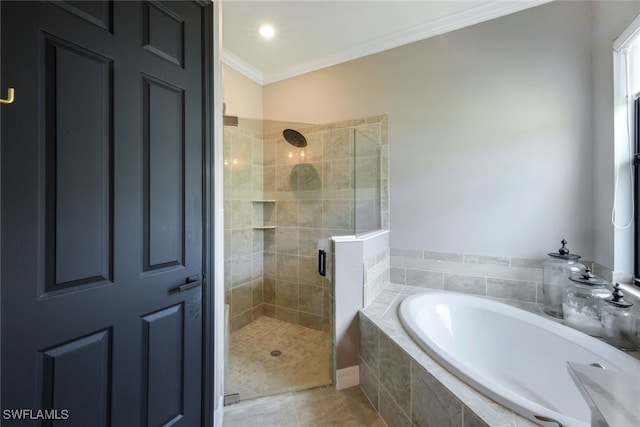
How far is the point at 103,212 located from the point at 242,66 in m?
2.33

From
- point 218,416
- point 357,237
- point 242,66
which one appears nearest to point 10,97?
point 218,416

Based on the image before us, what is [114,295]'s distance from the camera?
956mm

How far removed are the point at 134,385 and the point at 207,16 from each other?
1.82 metres

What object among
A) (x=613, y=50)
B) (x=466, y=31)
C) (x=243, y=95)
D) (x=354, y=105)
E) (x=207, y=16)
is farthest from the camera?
(x=243, y=95)

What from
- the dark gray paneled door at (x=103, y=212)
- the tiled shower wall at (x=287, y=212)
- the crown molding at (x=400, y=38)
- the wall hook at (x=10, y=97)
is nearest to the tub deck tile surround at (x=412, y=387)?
the tiled shower wall at (x=287, y=212)

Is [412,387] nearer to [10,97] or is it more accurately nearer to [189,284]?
[189,284]

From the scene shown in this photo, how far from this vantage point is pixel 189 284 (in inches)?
47.6

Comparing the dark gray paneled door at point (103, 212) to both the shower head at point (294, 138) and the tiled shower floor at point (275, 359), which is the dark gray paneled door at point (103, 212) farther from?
the shower head at point (294, 138)

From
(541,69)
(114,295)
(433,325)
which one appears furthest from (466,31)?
(114,295)

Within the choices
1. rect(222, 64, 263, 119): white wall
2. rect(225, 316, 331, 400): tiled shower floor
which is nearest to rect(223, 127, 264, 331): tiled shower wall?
rect(225, 316, 331, 400): tiled shower floor

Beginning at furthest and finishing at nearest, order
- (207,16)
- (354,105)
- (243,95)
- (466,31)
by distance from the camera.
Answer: (243,95) → (354,105) → (466,31) → (207,16)

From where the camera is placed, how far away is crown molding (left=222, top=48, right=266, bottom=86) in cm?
246

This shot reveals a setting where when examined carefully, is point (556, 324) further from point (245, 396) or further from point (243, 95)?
point (243, 95)

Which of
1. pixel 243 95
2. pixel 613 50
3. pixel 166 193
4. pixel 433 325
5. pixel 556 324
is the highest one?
pixel 243 95
